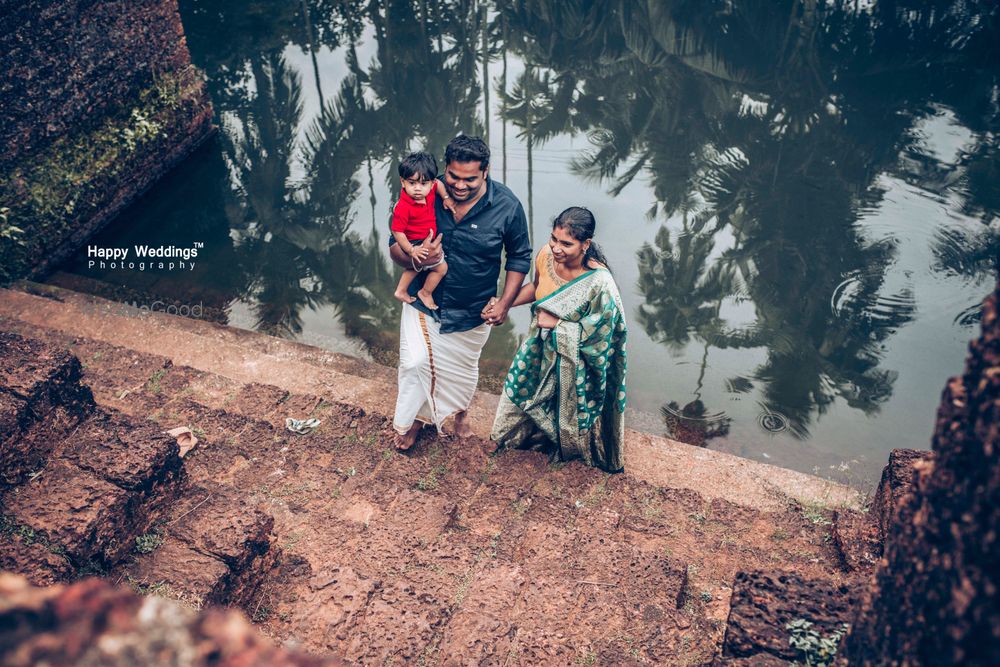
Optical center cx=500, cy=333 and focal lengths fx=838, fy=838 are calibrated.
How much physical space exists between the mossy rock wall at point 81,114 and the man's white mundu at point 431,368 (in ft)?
15.4

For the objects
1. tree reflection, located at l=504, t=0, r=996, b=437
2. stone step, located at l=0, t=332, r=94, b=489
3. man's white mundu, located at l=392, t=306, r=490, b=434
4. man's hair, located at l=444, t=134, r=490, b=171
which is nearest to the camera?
stone step, located at l=0, t=332, r=94, b=489

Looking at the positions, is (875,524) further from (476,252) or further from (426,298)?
(426,298)

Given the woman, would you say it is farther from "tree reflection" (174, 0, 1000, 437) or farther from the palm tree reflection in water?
"tree reflection" (174, 0, 1000, 437)

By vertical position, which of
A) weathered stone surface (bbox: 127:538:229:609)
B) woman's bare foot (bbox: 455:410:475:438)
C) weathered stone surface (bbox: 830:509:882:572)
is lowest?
woman's bare foot (bbox: 455:410:475:438)

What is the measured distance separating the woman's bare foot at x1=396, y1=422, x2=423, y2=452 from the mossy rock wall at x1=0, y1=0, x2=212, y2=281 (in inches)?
184

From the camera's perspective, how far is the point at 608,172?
10.8 meters

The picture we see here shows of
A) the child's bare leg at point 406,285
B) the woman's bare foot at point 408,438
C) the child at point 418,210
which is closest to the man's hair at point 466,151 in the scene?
the child at point 418,210

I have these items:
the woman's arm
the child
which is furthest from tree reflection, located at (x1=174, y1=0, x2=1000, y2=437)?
the child

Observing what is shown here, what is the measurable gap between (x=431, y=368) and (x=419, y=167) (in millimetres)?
1209

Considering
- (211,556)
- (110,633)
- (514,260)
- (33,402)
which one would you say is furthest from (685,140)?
(110,633)

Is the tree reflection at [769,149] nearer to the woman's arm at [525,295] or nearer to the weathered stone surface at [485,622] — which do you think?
the woman's arm at [525,295]

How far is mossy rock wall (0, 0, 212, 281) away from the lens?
7699 millimetres

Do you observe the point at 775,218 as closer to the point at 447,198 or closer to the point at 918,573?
the point at 447,198

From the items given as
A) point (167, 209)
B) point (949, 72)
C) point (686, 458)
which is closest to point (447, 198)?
point (686, 458)
